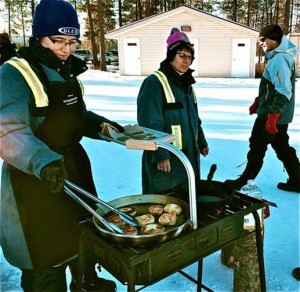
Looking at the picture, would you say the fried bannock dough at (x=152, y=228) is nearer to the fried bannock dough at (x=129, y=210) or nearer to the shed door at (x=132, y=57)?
the fried bannock dough at (x=129, y=210)

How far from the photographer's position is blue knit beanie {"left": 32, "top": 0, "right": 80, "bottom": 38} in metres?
1.84

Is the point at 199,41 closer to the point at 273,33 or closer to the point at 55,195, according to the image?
the point at 273,33

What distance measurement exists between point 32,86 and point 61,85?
0.61 feet

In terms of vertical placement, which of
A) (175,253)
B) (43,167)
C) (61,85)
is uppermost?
(61,85)

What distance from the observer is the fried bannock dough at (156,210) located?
175cm

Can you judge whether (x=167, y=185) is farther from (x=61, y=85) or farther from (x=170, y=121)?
(x=61, y=85)

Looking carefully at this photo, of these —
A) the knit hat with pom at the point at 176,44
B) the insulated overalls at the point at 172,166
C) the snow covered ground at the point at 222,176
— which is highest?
the knit hat with pom at the point at 176,44

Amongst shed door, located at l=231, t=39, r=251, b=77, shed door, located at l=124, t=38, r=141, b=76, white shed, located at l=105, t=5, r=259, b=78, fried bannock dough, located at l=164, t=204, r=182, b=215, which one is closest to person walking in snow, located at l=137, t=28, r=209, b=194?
fried bannock dough, located at l=164, t=204, r=182, b=215

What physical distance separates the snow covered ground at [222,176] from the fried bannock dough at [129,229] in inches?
45.4

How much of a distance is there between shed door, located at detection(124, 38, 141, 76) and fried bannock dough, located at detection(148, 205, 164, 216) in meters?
18.9

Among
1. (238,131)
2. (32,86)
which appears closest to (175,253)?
(32,86)

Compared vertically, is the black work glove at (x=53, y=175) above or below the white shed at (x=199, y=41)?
below

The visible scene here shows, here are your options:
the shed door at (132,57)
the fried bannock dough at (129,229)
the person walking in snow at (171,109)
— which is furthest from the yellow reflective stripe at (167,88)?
the shed door at (132,57)

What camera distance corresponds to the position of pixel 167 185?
9.19 feet
